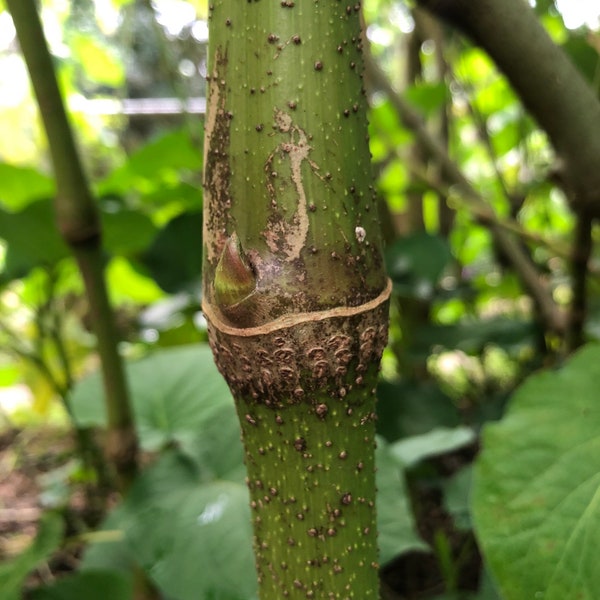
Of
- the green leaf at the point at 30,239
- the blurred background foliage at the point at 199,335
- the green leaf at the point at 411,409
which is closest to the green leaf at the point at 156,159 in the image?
the blurred background foliage at the point at 199,335

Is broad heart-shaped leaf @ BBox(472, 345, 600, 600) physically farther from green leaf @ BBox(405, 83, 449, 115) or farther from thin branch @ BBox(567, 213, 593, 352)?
green leaf @ BBox(405, 83, 449, 115)

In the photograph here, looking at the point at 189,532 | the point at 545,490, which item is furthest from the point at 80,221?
the point at 545,490

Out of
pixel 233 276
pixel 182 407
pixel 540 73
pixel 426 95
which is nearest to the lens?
pixel 233 276

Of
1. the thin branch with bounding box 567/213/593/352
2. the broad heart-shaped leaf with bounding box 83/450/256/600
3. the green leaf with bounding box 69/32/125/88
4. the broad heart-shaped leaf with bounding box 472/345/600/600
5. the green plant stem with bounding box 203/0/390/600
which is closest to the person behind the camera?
the green plant stem with bounding box 203/0/390/600

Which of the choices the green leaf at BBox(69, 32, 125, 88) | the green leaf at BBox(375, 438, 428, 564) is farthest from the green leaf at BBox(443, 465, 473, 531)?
the green leaf at BBox(69, 32, 125, 88)

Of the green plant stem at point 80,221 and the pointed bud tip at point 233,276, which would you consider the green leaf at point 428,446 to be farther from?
the pointed bud tip at point 233,276

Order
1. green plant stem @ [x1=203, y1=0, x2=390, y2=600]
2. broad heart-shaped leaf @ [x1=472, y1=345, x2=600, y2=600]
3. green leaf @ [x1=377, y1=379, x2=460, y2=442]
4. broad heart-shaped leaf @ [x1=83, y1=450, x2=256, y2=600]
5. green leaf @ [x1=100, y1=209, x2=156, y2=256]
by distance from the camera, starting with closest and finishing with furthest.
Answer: green plant stem @ [x1=203, y1=0, x2=390, y2=600], broad heart-shaped leaf @ [x1=472, y1=345, x2=600, y2=600], broad heart-shaped leaf @ [x1=83, y1=450, x2=256, y2=600], green leaf @ [x1=100, y1=209, x2=156, y2=256], green leaf @ [x1=377, y1=379, x2=460, y2=442]

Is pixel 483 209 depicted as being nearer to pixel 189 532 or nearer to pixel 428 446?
pixel 428 446
